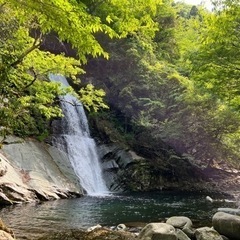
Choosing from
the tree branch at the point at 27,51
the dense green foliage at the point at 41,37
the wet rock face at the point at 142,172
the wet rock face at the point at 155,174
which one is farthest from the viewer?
the wet rock face at the point at 155,174

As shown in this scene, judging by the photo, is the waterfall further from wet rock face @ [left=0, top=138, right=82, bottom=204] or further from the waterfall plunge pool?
the waterfall plunge pool

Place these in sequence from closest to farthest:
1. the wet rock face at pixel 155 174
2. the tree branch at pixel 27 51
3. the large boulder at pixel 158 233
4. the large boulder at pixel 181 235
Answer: the tree branch at pixel 27 51, the large boulder at pixel 158 233, the large boulder at pixel 181 235, the wet rock face at pixel 155 174

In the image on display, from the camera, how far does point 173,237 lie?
31.1ft

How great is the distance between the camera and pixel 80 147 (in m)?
25.5

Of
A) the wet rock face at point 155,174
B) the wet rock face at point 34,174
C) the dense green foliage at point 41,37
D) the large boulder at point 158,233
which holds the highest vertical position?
the dense green foliage at point 41,37

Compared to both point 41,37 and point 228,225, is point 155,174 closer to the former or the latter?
point 228,225

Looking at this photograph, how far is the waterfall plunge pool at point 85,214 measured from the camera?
37.0ft

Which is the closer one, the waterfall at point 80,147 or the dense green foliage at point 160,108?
the waterfall at point 80,147

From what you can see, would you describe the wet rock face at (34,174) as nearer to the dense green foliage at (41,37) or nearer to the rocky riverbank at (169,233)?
the rocky riverbank at (169,233)

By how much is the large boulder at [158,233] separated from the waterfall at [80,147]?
1229 centimetres

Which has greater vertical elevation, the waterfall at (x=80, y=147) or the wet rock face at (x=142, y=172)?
the waterfall at (x=80, y=147)

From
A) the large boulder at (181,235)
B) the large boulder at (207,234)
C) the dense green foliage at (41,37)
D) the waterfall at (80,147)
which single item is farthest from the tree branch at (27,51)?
the waterfall at (80,147)

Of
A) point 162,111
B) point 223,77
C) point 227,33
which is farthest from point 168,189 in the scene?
point 227,33

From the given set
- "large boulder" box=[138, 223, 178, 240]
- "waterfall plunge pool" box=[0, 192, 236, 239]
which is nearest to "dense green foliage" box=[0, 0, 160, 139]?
"waterfall plunge pool" box=[0, 192, 236, 239]
